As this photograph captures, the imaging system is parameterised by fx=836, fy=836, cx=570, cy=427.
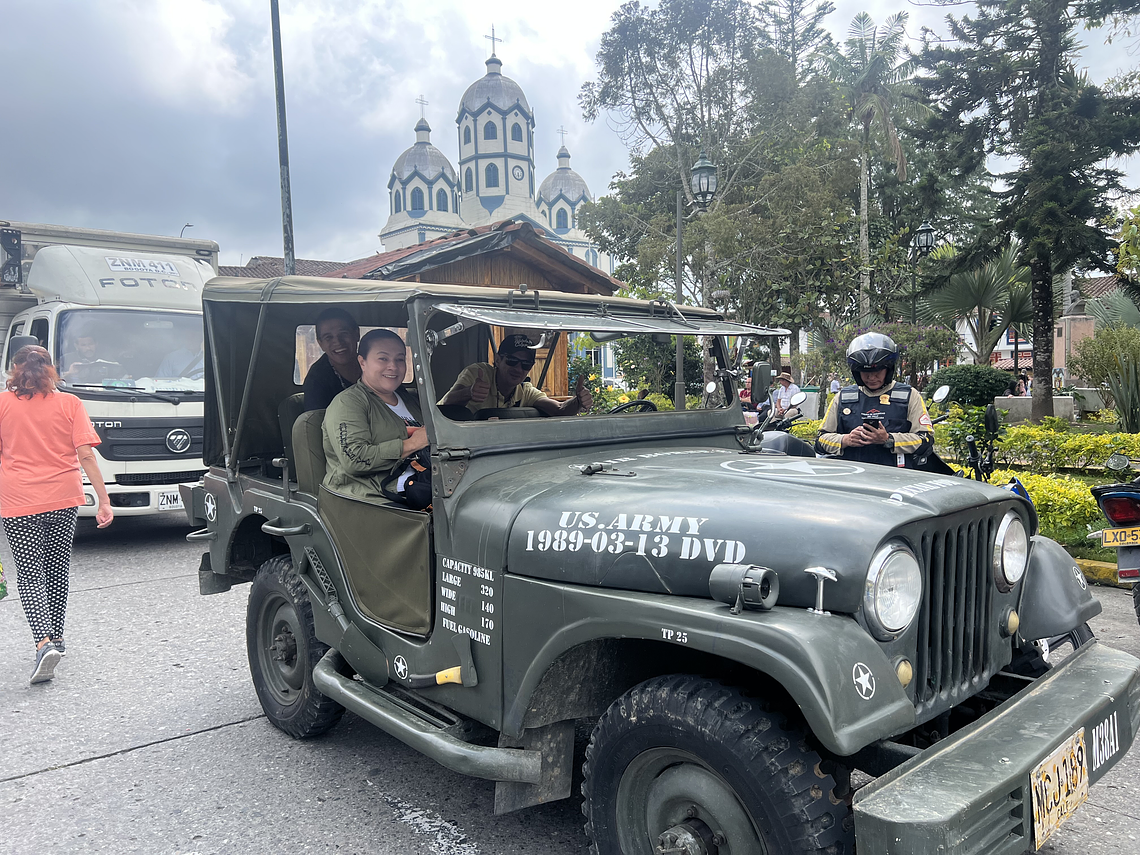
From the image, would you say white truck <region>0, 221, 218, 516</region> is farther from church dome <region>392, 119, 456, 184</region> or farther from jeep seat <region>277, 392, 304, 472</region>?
church dome <region>392, 119, 456, 184</region>

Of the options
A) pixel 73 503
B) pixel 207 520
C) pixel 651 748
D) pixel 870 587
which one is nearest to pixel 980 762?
pixel 870 587

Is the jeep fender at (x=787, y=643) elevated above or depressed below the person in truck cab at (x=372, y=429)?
below

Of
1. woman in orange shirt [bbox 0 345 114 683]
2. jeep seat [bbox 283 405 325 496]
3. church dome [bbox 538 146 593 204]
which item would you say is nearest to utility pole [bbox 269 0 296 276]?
woman in orange shirt [bbox 0 345 114 683]

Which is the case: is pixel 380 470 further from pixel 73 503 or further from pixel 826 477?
pixel 73 503

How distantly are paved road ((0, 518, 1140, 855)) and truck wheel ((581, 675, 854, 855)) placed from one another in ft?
2.52

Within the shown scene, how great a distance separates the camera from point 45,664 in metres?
4.75

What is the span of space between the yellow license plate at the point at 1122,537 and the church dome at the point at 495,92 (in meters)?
83.1

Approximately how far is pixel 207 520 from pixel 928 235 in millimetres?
20071

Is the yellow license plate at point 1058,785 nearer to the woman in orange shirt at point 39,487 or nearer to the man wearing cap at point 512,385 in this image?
the man wearing cap at point 512,385

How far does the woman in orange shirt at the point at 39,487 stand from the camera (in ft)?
16.1

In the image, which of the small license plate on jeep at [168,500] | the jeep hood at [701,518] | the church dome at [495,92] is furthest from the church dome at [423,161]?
the jeep hood at [701,518]

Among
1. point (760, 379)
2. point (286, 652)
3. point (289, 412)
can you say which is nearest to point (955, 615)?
point (760, 379)

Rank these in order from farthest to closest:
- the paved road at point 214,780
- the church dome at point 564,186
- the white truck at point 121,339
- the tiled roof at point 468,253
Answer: the church dome at point 564,186 → the tiled roof at point 468,253 → the white truck at point 121,339 → the paved road at point 214,780

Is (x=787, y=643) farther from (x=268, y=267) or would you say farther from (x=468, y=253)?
(x=268, y=267)
